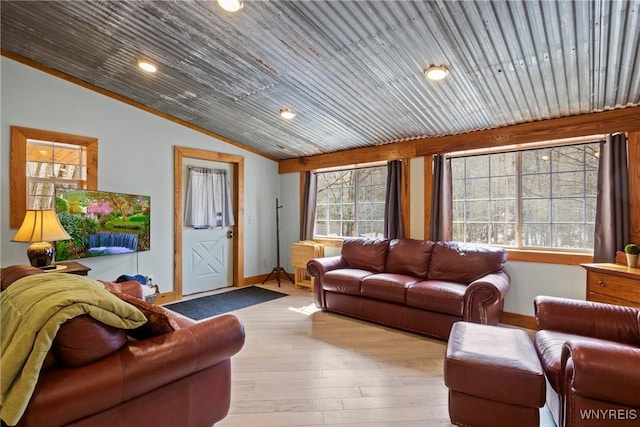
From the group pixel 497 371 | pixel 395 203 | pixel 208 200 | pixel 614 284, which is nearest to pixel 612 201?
pixel 614 284

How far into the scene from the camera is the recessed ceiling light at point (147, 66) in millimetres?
3035

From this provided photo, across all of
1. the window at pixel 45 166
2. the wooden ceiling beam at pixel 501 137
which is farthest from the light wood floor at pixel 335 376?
the window at pixel 45 166

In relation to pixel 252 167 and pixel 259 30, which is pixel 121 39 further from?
pixel 252 167

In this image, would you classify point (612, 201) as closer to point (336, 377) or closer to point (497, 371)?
point (497, 371)

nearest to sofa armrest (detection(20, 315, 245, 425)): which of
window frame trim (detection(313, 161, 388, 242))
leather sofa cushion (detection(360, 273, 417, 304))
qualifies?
leather sofa cushion (detection(360, 273, 417, 304))

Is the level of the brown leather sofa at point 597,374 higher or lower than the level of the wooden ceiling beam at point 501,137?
lower

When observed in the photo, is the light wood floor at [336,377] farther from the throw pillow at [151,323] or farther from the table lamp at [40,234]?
the table lamp at [40,234]

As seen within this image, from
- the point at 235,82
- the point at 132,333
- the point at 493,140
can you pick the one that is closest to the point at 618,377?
the point at 132,333

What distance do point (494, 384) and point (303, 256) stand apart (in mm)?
3551

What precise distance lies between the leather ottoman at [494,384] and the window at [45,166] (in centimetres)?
417

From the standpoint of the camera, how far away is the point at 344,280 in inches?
145

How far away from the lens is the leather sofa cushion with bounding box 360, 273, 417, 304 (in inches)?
129

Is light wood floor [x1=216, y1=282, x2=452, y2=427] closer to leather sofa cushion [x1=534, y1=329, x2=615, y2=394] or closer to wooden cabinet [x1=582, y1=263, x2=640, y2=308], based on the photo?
leather sofa cushion [x1=534, y1=329, x2=615, y2=394]

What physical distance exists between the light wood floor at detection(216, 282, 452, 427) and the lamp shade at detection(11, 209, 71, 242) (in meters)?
1.99
